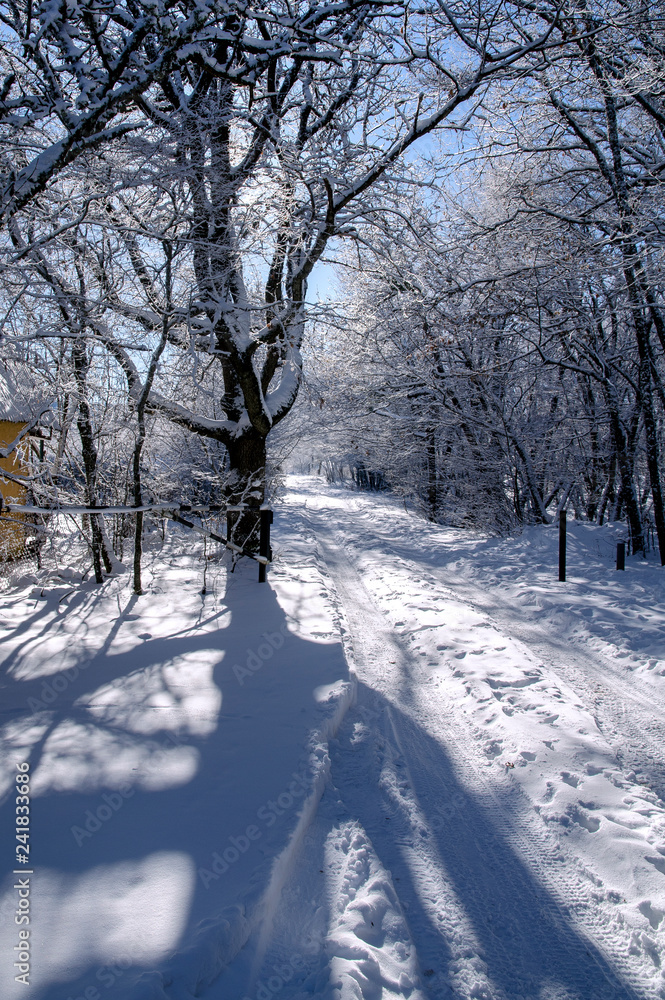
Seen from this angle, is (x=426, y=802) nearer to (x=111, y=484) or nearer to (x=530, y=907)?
(x=530, y=907)

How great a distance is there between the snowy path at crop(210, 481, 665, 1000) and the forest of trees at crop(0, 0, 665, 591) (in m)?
4.39

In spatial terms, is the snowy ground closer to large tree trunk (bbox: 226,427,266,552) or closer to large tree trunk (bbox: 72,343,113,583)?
large tree trunk (bbox: 72,343,113,583)

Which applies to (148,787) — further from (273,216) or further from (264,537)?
(273,216)

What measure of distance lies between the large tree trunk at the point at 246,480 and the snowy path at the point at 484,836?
4.01m

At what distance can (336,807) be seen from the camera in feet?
9.73

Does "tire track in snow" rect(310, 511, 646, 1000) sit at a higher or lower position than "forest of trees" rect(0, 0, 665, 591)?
lower

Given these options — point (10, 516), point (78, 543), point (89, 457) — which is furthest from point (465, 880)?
point (10, 516)

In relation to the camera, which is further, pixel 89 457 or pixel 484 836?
pixel 89 457

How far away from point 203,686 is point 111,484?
5720 mm

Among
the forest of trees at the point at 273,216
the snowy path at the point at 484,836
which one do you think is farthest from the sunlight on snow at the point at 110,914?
the forest of trees at the point at 273,216

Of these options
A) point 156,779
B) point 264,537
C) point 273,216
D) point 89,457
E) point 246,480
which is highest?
point 273,216

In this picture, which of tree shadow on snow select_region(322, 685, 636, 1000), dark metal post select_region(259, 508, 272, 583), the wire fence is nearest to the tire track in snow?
tree shadow on snow select_region(322, 685, 636, 1000)

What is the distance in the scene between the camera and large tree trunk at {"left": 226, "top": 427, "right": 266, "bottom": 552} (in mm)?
8805

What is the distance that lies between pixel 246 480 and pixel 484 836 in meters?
6.92
